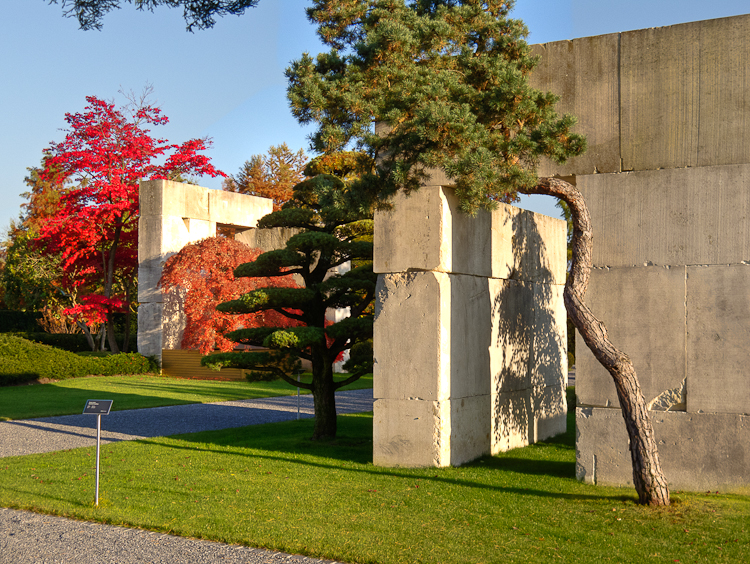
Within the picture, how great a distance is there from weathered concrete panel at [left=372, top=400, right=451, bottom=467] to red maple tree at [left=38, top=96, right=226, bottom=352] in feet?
59.3

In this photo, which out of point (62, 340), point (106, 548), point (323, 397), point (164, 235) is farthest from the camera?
point (62, 340)

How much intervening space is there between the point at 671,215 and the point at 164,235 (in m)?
18.7

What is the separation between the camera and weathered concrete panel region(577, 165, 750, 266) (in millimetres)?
7402

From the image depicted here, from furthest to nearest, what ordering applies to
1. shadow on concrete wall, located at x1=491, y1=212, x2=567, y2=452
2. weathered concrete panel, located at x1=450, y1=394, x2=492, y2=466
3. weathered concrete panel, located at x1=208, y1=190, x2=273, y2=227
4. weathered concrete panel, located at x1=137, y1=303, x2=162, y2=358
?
weathered concrete panel, located at x1=208, y1=190, x2=273, y2=227 → weathered concrete panel, located at x1=137, y1=303, x2=162, y2=358 → shadow on concrete wall, located at x1=491, y1=212, x2=567, y2=452 → weathered concrete panel, located at x1=450, y1=394, x2=492, y2=466

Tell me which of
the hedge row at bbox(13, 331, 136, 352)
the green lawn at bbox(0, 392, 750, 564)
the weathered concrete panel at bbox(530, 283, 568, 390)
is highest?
the weathered concrete panel at bbox(530, 283, 568, 390)

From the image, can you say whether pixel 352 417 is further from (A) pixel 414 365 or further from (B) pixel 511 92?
(B) pixel 511 92

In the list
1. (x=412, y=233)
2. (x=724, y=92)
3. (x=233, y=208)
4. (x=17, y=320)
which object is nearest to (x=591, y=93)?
(x=724, y=92)

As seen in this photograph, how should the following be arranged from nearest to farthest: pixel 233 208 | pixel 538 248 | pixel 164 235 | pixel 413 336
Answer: pixel 413 336
pixel 538 248
pixel 164 235
pixel 233 208

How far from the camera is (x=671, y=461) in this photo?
24.5 ft

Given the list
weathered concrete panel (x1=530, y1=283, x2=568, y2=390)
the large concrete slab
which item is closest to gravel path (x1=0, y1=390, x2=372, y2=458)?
weathered concrete panel (x1=530, y1=283, x2=568, y2=390)

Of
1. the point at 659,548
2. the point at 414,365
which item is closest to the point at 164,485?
the point at 414,365

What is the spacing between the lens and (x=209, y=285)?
22484 millimetres

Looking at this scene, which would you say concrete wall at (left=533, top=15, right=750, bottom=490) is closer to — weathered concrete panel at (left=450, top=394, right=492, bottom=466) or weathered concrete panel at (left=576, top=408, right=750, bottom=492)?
weathered concrete panel at (left=576, top=408, right=750, bottom=492)

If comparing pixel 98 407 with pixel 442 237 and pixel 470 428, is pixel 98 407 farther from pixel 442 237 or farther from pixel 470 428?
pixel 470 428
